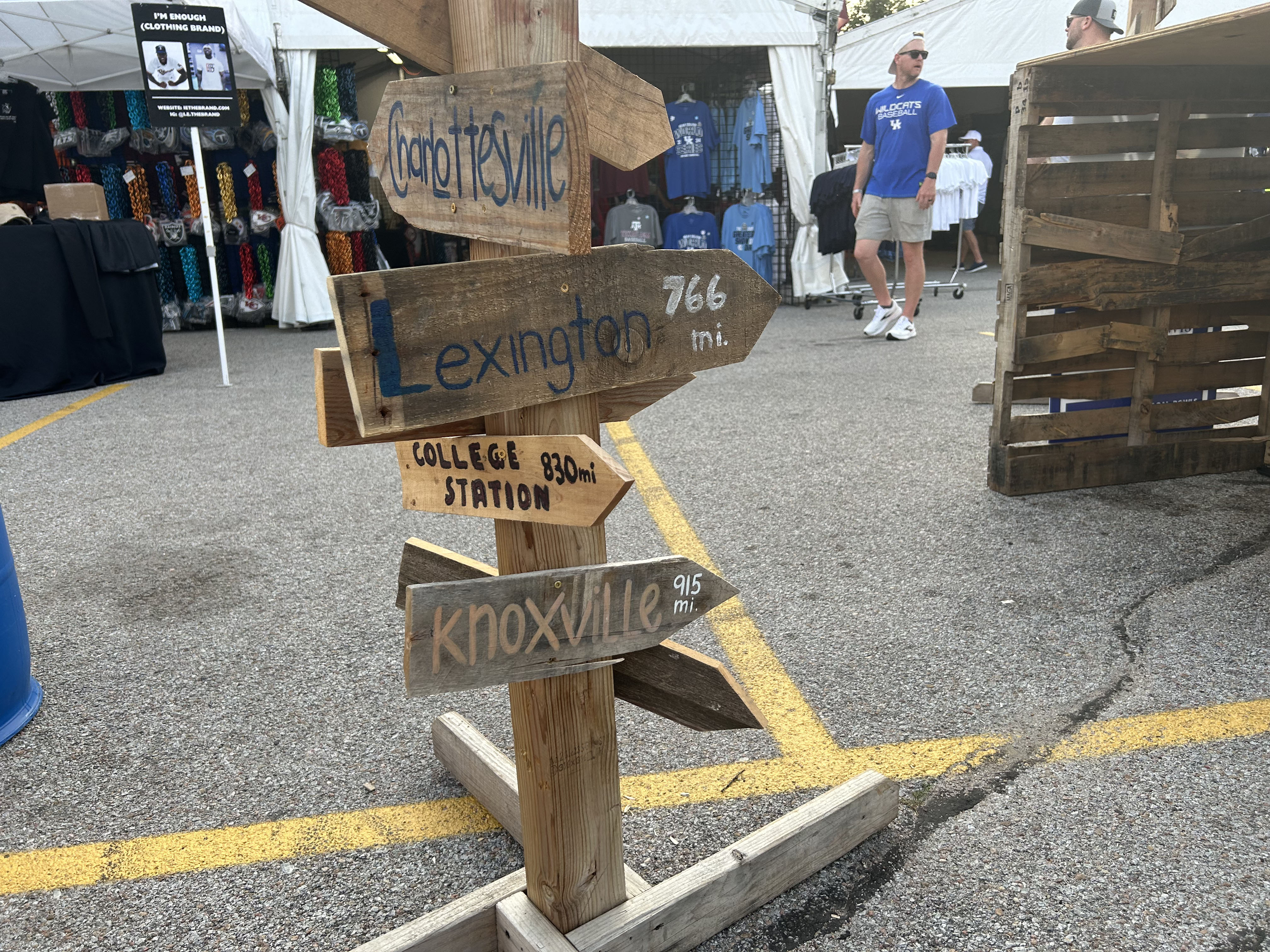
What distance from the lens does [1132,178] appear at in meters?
3.91

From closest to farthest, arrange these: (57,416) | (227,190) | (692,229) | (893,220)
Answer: (57,416)
(893,220)
(227,190)
(692,229)

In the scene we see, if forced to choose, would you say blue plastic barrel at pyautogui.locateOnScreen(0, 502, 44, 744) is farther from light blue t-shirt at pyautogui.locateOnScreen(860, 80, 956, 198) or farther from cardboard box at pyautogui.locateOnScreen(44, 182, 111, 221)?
light blue t-shirt at pyautogui.locateOnScreen(860, 80, 956, 198)

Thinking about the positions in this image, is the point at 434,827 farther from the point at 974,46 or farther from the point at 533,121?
the point at 974,46

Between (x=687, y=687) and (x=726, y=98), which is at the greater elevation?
(x=726, y=98)

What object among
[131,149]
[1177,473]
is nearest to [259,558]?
[1177,473]

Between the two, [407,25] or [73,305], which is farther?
[73,305]

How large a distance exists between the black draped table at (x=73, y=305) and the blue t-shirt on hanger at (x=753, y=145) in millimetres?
6179

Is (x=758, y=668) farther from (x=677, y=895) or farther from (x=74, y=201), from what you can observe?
(x=74, y=201)

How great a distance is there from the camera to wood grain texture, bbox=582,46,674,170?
1.37 meters

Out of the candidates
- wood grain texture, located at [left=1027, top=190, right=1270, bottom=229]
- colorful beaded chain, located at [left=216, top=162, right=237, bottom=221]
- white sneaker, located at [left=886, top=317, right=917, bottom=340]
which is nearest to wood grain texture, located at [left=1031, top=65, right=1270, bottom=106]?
wood grain texture, located at [left=1027, top=190, right=1270, bottom=229]

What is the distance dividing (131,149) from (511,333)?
11.3 meters

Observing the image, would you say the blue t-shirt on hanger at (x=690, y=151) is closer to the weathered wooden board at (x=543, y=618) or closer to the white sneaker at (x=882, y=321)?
the white sneaker at (x=882, y=321)

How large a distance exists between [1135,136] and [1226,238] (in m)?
0.55

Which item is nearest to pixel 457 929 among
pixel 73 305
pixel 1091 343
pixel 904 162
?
pixel 1091 343
